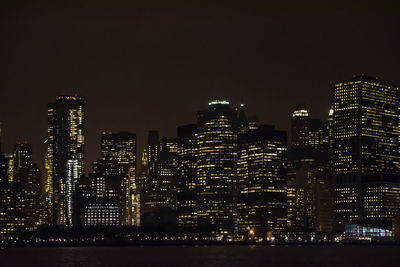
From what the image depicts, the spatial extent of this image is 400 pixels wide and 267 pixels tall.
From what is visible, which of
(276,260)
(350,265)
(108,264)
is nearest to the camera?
(350,265)

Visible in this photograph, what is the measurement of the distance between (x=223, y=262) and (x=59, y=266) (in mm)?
32355

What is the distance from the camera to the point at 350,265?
558 ft

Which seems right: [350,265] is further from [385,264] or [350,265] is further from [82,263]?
[82,263]

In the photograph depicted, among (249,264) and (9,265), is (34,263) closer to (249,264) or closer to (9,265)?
(9,265)

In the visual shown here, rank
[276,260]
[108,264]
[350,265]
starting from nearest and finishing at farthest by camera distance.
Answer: [350,265]
[108,264]
[276,260]

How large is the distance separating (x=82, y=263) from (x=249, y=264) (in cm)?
3442

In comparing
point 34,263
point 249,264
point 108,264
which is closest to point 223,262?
point 249,264

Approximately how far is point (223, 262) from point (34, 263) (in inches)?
1503

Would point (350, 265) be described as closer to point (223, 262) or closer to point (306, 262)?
point (306, 262)

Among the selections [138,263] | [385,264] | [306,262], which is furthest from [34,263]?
[385,264]

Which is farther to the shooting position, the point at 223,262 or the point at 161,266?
the point at 223,262

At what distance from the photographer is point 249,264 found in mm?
178000

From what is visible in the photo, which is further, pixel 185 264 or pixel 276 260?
pixel 276 260

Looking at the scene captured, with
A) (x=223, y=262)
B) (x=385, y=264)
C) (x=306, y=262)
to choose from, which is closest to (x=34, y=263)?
(x=223, y=262)
